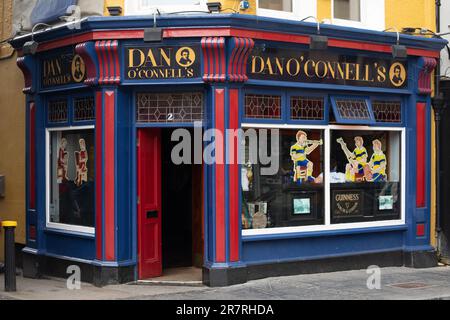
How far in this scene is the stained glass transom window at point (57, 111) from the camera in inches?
508

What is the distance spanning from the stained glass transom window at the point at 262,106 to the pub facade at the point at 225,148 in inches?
0.9

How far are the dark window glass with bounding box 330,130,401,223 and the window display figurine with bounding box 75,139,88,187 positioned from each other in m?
4.12

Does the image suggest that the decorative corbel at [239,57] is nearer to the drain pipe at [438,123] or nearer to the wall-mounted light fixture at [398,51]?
the wall-mounted light fixture at [398,51]

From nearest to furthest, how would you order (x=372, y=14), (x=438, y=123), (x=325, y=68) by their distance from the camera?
(x=325, y=68) < (x=372, y=14) < (x=438, y=123)

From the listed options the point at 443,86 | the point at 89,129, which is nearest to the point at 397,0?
the point at 443,86

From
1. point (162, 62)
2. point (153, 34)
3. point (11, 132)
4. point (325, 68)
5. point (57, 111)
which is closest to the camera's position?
point (153, 34)

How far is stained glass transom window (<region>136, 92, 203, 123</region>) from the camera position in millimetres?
11820

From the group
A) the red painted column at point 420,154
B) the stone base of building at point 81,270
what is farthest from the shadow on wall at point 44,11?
the red painted column at point 420,154

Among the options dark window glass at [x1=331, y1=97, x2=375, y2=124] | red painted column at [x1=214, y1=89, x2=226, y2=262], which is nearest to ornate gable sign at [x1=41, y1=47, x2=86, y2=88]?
red painted column at [x1=214, y1=89, x2=226, y2=262]

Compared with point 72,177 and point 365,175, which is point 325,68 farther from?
point 72,177

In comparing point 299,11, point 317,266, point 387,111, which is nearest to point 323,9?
point 299,11

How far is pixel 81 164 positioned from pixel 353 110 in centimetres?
467

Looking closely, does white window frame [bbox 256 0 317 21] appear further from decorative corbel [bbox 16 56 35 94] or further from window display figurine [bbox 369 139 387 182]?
decorative corbel [bbox 16 56 35 94]

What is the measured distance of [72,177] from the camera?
12.8 metres
